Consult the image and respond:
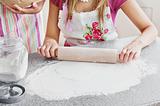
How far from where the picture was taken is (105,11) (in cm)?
112

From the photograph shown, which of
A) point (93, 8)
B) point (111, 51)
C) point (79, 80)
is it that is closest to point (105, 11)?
point (93, 8)

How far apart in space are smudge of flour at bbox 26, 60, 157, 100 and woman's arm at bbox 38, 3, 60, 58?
0.19ft

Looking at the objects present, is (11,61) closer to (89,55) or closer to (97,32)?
(89,55)

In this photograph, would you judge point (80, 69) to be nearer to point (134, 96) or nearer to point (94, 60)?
point (94, 60)

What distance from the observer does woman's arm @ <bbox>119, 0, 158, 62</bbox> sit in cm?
92

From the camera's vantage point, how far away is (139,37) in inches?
41.0

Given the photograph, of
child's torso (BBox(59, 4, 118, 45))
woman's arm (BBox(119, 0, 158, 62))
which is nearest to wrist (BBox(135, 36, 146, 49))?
woman's arm (BBox(119, 0, 158, 62))

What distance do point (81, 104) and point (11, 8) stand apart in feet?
1.87

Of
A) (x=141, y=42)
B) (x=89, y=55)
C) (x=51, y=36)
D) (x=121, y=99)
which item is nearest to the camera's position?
(x=121, y=99)

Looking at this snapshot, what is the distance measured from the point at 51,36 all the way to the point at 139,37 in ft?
0.97

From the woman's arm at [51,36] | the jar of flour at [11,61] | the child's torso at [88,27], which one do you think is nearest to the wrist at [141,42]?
the child's torso at [88,27]

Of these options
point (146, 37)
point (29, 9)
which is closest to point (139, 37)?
point (146, 37)

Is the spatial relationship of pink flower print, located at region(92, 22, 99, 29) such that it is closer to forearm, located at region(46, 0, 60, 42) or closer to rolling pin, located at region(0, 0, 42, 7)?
forearm, located at region(46, 0, 60, 42)

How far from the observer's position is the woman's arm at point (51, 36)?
0.93 metres
